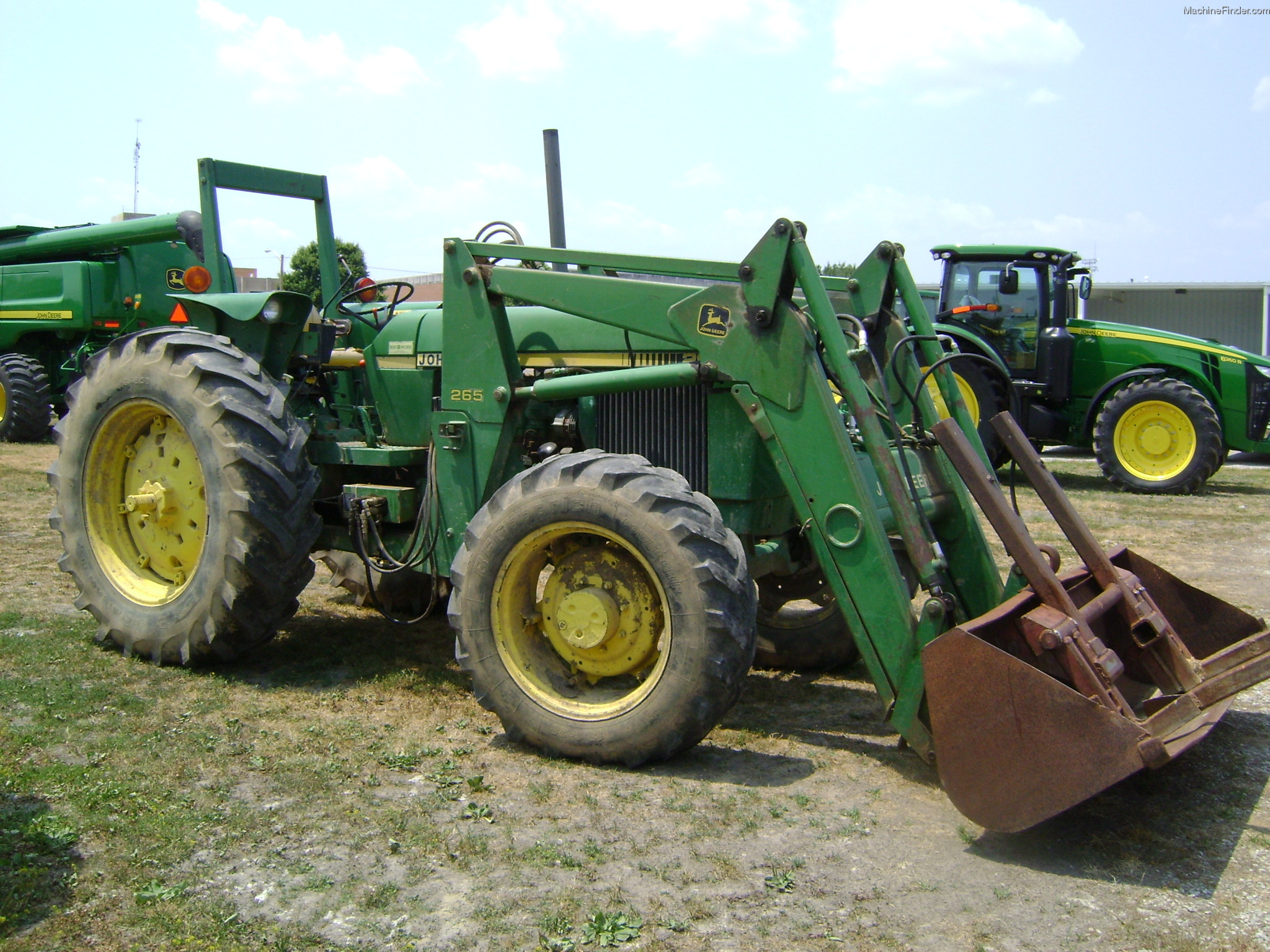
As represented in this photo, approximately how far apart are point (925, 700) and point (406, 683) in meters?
2.48

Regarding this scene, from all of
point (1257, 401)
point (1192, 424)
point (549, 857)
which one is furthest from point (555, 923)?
point (1257, 401)

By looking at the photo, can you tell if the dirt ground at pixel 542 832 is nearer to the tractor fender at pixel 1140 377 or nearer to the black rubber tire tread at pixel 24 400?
the tractor fender at pixel 1140 377

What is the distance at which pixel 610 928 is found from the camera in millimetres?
3111

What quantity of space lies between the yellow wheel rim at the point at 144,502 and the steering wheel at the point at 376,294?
3.70 ft

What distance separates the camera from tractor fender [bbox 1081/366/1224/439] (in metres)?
13.1

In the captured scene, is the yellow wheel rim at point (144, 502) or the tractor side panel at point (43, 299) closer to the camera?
the yellow wheel rim at point (144, 502)

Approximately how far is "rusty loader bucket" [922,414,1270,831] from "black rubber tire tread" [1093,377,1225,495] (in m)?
9.36

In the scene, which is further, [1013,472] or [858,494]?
[1013,472]

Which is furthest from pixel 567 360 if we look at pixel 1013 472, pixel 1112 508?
pixel 1112 508

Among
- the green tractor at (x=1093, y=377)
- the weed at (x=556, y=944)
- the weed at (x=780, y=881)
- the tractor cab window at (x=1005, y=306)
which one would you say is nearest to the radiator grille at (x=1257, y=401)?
the green tractor at (x=1093, y=377)

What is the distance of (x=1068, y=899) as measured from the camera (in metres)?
3.32

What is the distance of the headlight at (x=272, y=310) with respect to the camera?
18.9ft

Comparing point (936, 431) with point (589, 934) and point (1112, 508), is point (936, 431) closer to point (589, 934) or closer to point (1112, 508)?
point (589, 934)

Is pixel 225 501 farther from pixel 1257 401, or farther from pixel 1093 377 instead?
pixel 1257 401
